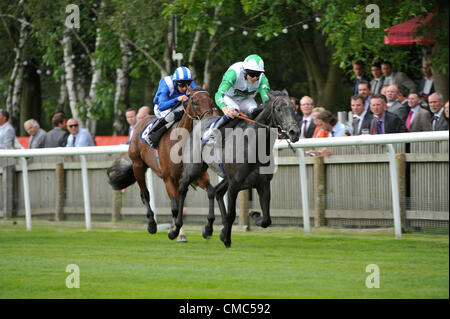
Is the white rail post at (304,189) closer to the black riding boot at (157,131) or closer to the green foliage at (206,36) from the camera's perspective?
the black riding boot at (157,131)

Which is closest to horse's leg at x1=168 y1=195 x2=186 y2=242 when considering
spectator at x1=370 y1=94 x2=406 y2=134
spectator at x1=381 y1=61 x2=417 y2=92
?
spectator at x1=370 y1=94 x2=406 y2=134

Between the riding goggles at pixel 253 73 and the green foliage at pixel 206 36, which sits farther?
the green foliage at pixel 206 36

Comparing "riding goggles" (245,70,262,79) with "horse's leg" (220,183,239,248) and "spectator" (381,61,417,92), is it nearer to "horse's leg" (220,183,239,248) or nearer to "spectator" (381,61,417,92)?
"horse's leg" (220,183,239,248)

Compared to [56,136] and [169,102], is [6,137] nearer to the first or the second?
[56,136]

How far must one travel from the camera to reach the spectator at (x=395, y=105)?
11.4 m

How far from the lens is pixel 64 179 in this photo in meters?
13.3

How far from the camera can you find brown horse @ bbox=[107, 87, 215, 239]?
31.2 feet

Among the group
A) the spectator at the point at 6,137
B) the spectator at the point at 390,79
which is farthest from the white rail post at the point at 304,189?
the spectator at the point at 6,137

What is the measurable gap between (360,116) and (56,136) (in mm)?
5295

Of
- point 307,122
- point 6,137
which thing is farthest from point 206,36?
point 307,122

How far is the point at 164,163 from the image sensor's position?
10.0m

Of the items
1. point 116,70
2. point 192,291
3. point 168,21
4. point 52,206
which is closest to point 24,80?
point 116,70

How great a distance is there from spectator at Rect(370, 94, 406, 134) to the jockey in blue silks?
2196mm

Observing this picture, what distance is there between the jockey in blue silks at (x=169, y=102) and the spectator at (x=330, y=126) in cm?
201
